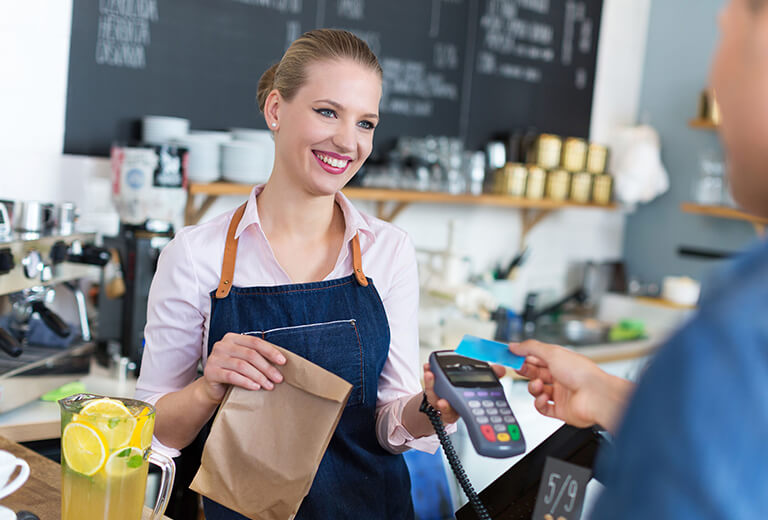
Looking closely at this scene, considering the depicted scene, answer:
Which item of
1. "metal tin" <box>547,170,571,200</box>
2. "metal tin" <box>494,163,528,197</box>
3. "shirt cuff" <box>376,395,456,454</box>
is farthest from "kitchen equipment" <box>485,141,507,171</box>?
"shirt cuff" <box>376,395,456,454</box>

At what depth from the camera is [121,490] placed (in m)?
0.98

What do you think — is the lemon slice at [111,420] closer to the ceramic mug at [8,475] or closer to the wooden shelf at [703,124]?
the ceramic mug at [8,475]

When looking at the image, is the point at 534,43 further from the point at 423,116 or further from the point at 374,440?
the point at 374,440

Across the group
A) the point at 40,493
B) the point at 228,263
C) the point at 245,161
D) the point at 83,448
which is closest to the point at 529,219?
the point at 245,161

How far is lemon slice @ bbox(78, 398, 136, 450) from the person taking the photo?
935 mm

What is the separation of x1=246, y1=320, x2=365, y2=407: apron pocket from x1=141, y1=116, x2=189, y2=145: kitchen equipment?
1.18 meters

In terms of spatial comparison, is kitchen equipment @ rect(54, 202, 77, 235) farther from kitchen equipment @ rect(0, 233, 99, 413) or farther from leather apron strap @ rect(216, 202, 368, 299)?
leather apron strap @ rect(216, 202, 368, 299)

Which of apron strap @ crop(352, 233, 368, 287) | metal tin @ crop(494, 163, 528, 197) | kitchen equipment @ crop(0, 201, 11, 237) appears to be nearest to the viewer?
apron strap @ crop(352, 233, 368, 287)

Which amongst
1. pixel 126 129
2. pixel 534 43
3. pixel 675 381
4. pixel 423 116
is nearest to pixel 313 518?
pixel 675 381

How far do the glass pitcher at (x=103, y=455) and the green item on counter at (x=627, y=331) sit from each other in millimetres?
2873

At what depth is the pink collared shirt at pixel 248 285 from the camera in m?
1.38

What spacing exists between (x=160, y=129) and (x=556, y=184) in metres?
1.92

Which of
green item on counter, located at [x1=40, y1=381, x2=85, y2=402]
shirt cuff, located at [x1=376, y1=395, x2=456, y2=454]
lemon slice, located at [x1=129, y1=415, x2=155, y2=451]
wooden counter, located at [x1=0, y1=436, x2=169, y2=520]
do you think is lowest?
green item on counter, located at [x1=40, y1=381, x2=85, y2=402]

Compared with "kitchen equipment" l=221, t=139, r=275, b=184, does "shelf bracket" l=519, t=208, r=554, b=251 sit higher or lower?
lower
